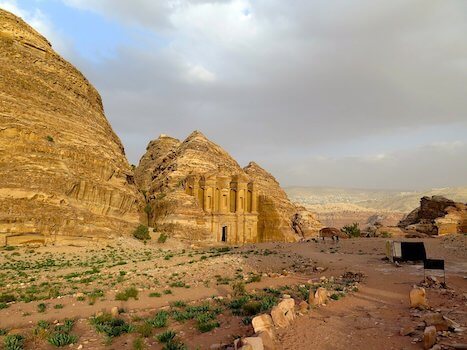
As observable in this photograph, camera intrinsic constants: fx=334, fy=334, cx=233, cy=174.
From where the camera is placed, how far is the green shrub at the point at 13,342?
7765 mm

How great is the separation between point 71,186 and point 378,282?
1264 inches

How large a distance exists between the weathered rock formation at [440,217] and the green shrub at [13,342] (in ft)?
145

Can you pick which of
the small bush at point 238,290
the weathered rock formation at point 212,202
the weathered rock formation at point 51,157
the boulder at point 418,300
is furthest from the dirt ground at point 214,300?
the weathered rock formation at point 212,202

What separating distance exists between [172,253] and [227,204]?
27672mm

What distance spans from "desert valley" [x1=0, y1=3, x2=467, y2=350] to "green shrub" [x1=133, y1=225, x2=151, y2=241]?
84 cm

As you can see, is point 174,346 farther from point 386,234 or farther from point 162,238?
point 386,234

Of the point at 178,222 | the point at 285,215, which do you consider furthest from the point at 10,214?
the point at 285,215

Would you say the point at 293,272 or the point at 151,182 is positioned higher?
the point at 151,182

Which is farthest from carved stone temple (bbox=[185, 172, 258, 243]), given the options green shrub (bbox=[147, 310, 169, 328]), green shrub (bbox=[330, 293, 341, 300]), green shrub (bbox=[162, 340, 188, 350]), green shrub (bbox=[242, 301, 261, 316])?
green shrub (bbox=[162, 340, 188, 350])

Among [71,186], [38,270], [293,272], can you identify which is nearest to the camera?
[293,272]

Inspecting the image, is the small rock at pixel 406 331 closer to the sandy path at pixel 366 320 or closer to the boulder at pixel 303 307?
the sandy path at pixel 366 320

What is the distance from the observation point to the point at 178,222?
155 ft

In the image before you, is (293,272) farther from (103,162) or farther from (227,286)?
(103,162)

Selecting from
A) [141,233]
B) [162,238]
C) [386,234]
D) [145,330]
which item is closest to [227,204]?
[162,238]
